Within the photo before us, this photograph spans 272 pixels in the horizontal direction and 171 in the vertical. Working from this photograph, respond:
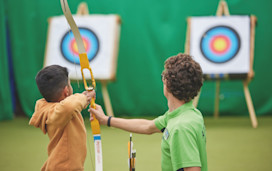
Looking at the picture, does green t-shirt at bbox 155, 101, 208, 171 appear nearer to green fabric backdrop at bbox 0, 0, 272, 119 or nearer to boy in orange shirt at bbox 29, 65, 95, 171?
boy in orange shirt at bbox 29, 65, 95, 171

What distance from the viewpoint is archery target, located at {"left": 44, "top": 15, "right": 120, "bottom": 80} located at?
329cm

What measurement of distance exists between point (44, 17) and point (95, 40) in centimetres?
81

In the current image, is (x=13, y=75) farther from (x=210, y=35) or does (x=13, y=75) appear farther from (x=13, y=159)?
(x=210, y=35)

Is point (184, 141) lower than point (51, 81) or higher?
lower

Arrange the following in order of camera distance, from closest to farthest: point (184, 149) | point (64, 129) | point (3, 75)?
1. point (184, 149)
2. point (64, 129)
3. point (3, 75)

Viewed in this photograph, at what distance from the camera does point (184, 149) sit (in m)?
0.99

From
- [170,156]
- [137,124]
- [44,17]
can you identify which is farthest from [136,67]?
[170,156]

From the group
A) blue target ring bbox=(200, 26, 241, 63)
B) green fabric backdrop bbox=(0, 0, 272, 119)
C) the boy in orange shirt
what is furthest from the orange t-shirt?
green fabric backdrop bbox=(0, 0, 272, 119)

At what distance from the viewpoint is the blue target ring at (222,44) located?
3.35m

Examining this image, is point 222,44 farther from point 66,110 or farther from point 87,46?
point 66,110

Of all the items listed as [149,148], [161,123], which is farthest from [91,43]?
[161,123]

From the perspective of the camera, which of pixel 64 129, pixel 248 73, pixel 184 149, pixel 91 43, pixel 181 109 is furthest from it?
pixel 91 43

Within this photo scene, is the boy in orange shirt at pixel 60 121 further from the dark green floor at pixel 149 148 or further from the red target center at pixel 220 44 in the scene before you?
the red target center at pixel 220 44

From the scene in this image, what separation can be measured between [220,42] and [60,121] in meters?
2.58
